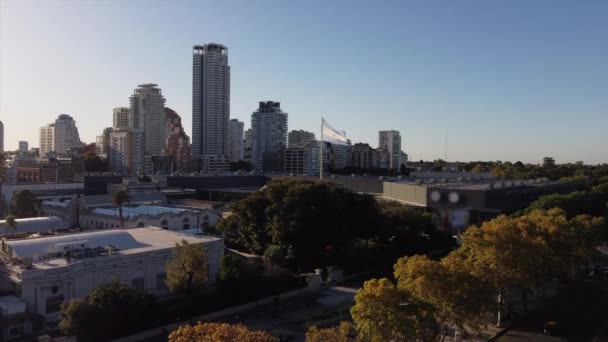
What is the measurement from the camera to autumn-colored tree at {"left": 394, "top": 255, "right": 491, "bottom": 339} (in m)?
18.5

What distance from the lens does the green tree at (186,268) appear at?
24139mm

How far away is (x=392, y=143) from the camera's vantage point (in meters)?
167

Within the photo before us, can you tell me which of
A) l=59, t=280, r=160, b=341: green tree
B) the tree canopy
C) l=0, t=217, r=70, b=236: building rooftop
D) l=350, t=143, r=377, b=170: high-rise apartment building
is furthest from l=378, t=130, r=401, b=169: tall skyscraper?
l=59, t=280, r=160, b=341: green tree

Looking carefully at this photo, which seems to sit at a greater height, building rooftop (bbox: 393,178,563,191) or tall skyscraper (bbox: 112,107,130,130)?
tall skyscraper (bbox: 112,107,130,130)

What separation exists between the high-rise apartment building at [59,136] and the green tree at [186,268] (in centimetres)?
13949

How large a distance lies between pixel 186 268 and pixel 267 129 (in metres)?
126

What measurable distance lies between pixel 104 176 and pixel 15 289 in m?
63.2

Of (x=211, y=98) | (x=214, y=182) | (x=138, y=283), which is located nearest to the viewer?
(x=138, y=283)

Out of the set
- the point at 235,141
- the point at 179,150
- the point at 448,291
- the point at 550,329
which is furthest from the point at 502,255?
the point at 235,141

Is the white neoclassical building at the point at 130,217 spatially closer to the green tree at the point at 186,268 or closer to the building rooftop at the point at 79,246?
the building rooftop at the point at 79,246

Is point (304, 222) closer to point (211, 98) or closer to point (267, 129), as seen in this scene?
A: point (211, 98)

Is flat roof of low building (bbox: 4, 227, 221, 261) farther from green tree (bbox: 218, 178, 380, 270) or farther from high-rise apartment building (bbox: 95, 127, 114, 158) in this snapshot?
high-rise apartment building (bbox: 95, 127, 114, 158)

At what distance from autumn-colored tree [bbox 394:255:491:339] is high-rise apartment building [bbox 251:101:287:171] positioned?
128837mm

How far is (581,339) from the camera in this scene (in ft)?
73.4
